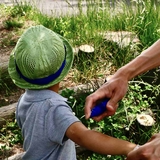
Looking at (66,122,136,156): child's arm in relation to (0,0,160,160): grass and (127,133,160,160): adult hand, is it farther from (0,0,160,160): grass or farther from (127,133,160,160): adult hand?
(0,0,160,160): grass

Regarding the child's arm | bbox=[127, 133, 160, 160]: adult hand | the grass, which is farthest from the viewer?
the grass

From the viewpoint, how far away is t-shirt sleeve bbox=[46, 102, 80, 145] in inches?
71.9

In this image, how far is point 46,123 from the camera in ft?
6.23

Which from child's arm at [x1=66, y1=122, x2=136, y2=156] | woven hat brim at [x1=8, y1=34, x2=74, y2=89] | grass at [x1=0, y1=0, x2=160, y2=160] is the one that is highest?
woven hat brim at [x1=8, y1=34, x2=74, y2=89]

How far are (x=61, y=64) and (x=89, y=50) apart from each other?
202 centimetres

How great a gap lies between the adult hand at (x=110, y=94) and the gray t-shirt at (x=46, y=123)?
0.16 metres

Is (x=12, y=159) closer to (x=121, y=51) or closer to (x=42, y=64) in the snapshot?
(x=42, y=64)

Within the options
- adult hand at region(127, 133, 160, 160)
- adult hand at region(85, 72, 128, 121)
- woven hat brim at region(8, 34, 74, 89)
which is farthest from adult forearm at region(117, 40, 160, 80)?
adult hand at region(127, 133, 160, 160)

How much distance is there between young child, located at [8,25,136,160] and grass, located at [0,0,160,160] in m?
1.18

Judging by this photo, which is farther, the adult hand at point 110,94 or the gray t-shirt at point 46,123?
the adult hand at point 110,94

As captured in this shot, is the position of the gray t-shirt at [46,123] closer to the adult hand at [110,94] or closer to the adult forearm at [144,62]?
the adult hand at [110,94]

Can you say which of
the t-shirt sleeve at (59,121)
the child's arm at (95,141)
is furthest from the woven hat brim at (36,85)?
the child's arm at (95,141)

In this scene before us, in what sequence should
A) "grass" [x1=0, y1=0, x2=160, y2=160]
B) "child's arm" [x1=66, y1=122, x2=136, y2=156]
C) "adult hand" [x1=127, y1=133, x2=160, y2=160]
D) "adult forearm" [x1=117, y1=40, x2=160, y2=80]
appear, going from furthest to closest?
"grass" [x1=0, y1=0, x2=160, y2=160], "adult forearm" [x1=117, y1=40, x2=160, y2=80], "child's arm" [x1=66, y1=122, x2=136, y2=156], "adult hand" [x1=127, y1=133, x2=160, y2=160]

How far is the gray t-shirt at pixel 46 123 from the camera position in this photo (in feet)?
6.08
